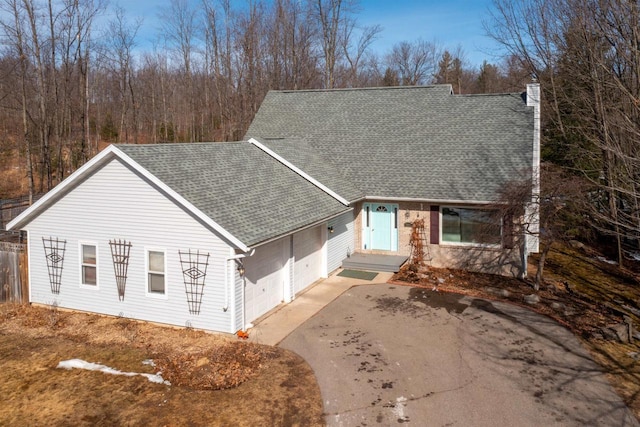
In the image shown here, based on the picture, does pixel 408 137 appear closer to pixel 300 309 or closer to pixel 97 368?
pixel 300 309

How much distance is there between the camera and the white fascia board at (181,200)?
36.7 ft

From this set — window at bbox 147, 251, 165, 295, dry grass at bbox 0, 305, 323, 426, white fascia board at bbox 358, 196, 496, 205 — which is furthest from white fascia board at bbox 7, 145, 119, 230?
white fascia board at bbox 358, 196, 496, 205

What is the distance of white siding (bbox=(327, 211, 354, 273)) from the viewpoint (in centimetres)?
1714

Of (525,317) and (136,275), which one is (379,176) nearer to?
(525,317)

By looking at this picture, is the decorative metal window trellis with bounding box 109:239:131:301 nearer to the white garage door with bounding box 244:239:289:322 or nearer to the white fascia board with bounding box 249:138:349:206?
the white garage door with bounding box 244:239:289:322

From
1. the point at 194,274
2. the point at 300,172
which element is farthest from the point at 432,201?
the point at 194,274

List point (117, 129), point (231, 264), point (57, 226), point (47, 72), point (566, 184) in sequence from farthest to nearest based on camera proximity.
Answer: point (117, 129)
point (47, 72)
point (566, 184)
point (57, 226)
point (231, 264)

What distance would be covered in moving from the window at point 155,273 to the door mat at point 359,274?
22.3 ft

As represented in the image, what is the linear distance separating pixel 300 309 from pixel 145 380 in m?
5.12

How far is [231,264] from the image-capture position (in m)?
11.5

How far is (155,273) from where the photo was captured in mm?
12398

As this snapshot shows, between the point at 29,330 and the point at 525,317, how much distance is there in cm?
1279

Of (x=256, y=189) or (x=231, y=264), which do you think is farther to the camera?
(x=256, y=189)

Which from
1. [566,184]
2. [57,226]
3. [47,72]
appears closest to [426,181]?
[566,184]
